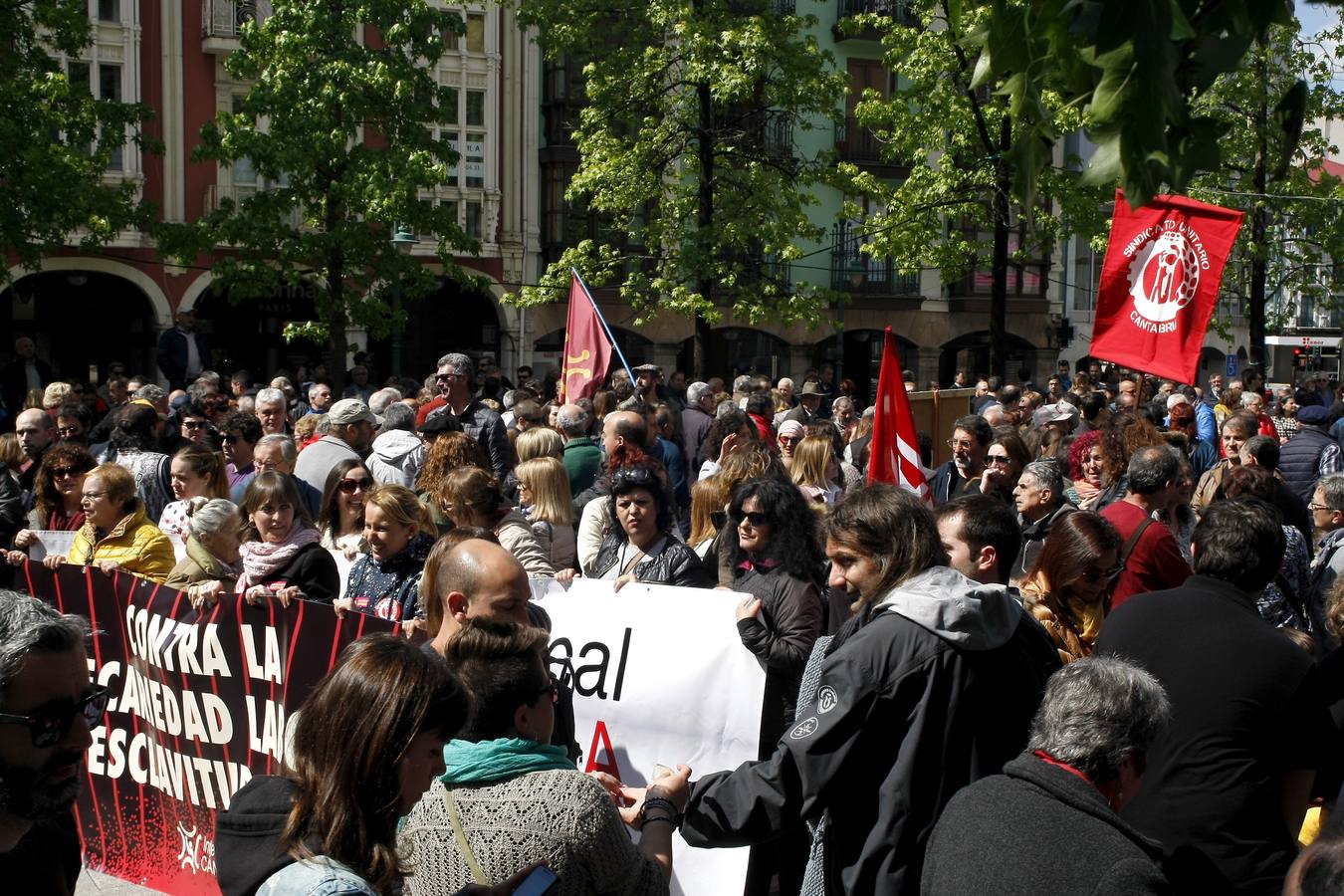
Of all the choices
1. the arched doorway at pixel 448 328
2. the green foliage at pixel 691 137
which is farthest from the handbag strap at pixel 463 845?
the arched doorway at pixel 448 328

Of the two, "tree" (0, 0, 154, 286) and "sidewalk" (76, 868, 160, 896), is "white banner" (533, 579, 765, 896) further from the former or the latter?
"tree" (0, 0, 154, 286)

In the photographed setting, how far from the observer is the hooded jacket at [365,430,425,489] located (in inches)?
353

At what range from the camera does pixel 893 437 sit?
8.20 meters

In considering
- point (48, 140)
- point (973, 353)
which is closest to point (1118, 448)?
point (48, 140)

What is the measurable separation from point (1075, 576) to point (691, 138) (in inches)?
826

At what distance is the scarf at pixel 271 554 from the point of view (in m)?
6.23

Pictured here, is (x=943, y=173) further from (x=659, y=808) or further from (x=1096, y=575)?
(x=659, y=808)

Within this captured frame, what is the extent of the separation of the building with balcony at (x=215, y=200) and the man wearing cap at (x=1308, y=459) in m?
19.0

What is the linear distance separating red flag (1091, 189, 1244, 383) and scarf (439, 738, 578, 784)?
640 cm

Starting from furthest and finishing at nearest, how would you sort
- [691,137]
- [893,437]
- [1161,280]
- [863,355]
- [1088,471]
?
[863,355] → [691,137] → [1161,280] → [1088,471] → [893,437]

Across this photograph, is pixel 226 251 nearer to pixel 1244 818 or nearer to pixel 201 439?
pixel 201 439

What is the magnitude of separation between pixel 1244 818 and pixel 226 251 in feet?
101

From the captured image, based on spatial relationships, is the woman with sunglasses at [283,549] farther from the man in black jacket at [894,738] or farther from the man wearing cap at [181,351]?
the man wearing cap at [181,351]

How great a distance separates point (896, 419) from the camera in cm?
830
